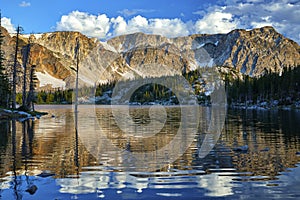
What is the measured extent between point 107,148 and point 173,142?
6.20 metres

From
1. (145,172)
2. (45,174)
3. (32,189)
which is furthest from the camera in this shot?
(145,172)

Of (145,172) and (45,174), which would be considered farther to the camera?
(145,172)

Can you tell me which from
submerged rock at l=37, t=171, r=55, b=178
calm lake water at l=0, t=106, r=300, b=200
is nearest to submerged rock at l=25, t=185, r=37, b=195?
calm lake water at l=0, t=106, r=300, b=200

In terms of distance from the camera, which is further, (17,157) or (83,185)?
(17,157)

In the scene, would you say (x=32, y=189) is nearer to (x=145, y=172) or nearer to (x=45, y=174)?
(x=45, y=174)

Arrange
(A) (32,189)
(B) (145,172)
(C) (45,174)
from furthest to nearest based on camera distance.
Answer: (B) (145,172), (C) (45,174), (A) (32,189)

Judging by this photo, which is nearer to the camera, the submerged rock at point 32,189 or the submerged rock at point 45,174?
the submerged rock at point 32,189

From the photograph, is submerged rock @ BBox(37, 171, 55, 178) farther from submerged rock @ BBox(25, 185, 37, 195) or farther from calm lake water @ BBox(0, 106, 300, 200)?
submerged rock @ BBox(25, 185, 37, 195)

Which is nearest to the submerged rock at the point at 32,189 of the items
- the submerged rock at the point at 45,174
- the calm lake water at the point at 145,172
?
the calm lake water at the point at 145,172

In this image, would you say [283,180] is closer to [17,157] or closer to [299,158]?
[299,158]

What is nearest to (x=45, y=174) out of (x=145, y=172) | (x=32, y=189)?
(x=32, y=189)

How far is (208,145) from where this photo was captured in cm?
2484

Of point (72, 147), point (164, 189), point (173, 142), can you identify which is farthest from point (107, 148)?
point (164, 189)

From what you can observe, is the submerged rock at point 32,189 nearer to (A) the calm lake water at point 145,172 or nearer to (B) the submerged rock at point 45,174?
(A) the calm lake water at point 145,172
